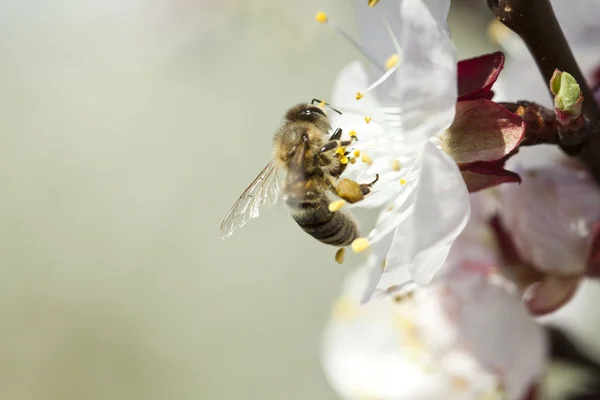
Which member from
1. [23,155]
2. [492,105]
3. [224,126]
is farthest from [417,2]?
[23,155]

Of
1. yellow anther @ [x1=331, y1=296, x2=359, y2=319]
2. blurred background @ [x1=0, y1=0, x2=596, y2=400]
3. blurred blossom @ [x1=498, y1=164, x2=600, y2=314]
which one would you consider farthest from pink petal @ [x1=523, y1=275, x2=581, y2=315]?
blurred background @ [x1=0, y1=0, x2=596, y2=400]

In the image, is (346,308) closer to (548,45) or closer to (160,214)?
(548,45)

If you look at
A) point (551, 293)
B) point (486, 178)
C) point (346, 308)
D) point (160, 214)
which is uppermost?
point (486, 178)

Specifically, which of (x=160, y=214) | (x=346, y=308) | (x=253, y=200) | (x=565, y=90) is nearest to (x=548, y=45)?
(x=565, y=90)

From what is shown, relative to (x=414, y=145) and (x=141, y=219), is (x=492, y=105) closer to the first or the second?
(x=414, y=145)

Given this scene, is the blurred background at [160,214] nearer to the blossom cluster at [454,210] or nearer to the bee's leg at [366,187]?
the blossom cluster at [454,210]

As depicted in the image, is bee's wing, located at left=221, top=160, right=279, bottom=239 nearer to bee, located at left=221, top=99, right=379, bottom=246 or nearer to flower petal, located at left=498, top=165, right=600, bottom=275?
bee, located at left=221, top=99, right=379, bottom=246

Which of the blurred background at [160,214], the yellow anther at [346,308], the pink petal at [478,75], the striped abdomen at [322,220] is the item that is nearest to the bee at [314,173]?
the striped abdomen at [322,220]
